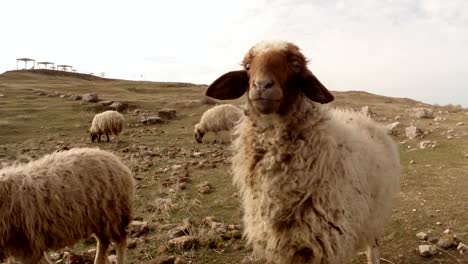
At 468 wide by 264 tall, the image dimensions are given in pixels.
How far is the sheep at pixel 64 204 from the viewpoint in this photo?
5117mm

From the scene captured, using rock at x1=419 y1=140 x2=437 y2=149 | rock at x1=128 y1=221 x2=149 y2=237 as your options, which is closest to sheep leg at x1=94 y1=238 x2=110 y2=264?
rock at x1=128 y1=221 x2=149 y2=237

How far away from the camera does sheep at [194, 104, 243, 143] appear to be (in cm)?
1889

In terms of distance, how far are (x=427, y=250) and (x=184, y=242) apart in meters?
3.38

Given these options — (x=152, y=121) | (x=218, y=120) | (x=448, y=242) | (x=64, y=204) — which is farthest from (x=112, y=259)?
(x=152, y=121)

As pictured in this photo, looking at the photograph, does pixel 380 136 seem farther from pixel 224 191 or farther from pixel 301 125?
pixel 224 191

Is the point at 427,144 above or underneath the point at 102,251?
above

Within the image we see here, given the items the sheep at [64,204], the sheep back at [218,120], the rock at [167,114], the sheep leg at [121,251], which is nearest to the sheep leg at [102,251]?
the sheep at [64,204]

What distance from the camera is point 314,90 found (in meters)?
3.80

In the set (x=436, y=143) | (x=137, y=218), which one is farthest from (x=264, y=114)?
(x=436, y=143)

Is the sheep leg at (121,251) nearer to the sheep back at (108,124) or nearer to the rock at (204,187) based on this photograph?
the rock at (204,187)

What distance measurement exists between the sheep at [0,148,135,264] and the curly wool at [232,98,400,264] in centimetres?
251

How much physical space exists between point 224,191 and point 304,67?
227 inches

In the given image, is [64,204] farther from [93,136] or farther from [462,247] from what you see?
[93,136]

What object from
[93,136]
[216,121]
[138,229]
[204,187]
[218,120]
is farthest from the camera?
[93,136]
